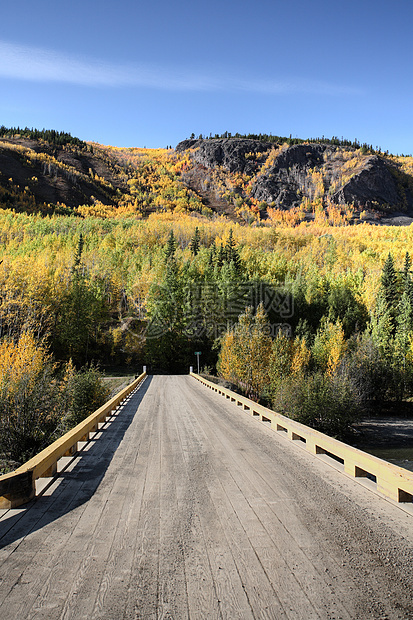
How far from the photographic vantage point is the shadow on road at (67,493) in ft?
11.9

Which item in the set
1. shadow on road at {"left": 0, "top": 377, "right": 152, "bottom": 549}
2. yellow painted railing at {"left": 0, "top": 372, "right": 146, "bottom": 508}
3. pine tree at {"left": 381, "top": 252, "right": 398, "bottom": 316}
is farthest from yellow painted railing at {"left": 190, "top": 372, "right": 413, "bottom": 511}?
pine tree at {"left": 381, "top": 252, "right": 398, "bottom": 316}

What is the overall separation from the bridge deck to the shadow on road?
0.02 m

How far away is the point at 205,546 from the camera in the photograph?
133 inches

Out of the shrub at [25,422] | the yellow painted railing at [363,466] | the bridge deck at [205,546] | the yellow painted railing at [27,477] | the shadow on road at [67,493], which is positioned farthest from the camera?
the shrub at [25,422]

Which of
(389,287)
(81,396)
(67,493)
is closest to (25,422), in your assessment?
(67,493)

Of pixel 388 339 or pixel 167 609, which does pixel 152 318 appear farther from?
pixel 167 609

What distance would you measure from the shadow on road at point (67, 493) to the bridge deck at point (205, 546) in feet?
0.07

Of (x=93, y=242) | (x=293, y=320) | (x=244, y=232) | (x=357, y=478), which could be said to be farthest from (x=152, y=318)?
(x=244, y=232)

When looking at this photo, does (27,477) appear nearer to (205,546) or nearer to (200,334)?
(205,546)

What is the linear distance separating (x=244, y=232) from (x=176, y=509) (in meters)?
144

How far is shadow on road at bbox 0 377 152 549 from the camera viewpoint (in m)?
3.62

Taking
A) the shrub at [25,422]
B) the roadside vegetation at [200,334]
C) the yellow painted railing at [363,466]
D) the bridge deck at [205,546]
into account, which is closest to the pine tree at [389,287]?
the roadside vegetation at [200,334]

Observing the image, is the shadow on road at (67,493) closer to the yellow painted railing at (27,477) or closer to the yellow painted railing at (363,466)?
the yellow painted railing at (27,477)

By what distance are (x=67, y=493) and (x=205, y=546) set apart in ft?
7.17
